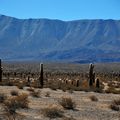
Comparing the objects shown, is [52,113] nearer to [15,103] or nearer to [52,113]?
[52,113]

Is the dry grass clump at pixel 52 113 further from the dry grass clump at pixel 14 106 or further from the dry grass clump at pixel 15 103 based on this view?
the dry grass clump at pixel 15 103

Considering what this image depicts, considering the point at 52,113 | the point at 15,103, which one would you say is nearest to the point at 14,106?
the point at 15,103

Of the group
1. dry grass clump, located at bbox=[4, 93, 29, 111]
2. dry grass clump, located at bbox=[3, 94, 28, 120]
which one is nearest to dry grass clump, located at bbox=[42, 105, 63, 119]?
dry grass clump, located at bbox=[3, 94, 28, 120]

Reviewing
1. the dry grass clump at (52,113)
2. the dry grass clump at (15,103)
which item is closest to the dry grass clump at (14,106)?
the dry grass clump at (15,103)

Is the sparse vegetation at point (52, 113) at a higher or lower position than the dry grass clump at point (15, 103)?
lower

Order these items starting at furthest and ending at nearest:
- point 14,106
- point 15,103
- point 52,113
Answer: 1. point 15,103
2. point 14,106
3. point 52,113

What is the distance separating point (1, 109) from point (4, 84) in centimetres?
1962

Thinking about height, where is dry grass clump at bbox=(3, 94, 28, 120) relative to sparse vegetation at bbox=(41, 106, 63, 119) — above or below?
above

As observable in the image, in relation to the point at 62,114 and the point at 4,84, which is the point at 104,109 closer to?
the point at 62,114

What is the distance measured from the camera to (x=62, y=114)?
56.6 feet

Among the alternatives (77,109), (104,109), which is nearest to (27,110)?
(77,109)

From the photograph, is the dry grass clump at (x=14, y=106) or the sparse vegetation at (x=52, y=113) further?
the sparse vegetation at (x=52, y=113)

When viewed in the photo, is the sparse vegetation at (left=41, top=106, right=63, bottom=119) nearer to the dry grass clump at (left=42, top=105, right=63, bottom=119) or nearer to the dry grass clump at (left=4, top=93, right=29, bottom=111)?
the dry grass clump at (left=42, top=105, right=63, bottom=119)

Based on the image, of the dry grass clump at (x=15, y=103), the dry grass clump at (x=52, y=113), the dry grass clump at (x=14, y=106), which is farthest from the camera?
the dry grass clump at (x=15, y=103)
